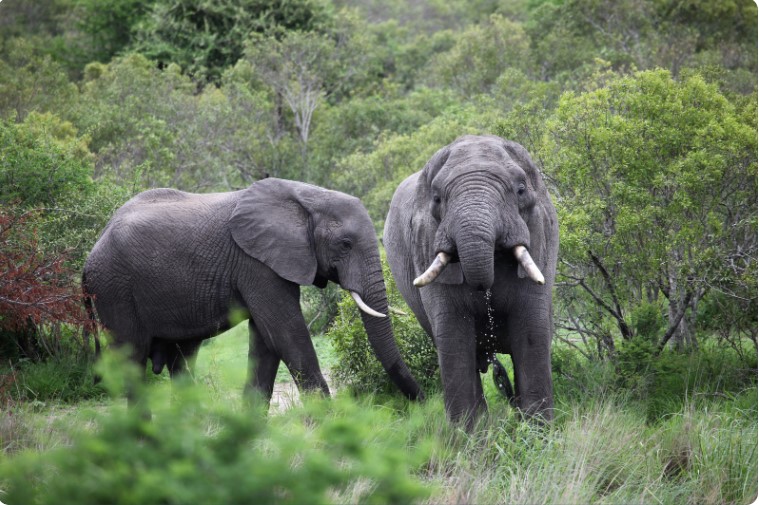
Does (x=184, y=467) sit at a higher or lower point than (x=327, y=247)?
higher

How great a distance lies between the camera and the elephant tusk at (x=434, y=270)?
20.0 ft

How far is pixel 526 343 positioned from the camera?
258 inches

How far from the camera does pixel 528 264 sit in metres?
6.09

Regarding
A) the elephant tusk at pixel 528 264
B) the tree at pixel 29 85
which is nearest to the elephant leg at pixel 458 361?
the elephant tusk at pixel 528 264

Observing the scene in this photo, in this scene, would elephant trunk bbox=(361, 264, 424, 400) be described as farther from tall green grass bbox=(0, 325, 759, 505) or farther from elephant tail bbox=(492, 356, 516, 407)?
elephant tail bbox=(492, 356, 516, 407)

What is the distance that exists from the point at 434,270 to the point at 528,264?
58 cm

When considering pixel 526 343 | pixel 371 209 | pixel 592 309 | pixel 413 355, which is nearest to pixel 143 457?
pixel 526 343

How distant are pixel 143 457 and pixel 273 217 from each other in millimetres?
4955

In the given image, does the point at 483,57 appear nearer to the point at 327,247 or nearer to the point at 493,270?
the point at 327,247

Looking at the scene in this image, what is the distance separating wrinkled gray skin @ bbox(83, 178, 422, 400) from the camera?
310 inches

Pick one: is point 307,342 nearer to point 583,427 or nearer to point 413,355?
point 413,355

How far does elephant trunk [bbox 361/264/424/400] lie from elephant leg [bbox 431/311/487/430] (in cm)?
120

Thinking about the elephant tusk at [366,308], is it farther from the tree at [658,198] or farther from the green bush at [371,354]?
the tree at [658,198]

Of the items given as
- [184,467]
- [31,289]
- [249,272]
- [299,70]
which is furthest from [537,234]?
[299,70]
